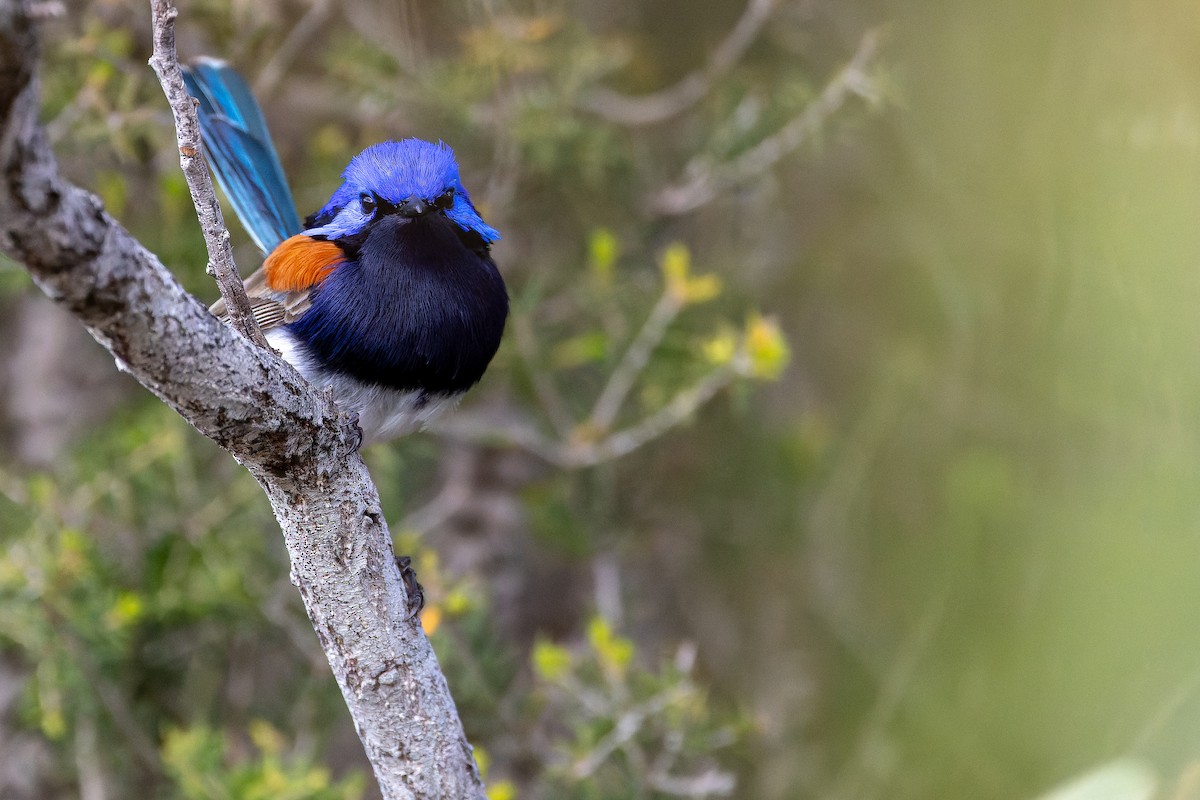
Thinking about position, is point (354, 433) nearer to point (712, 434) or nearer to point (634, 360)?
point (634, 360)

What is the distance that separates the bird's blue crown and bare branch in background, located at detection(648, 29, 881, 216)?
1.27 m

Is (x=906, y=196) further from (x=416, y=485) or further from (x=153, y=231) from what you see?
(x=153, y=231)

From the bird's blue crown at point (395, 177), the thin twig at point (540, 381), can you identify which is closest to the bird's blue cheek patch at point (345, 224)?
the bird's blue crown at point (395, 177)

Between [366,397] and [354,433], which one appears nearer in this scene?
[354,433]

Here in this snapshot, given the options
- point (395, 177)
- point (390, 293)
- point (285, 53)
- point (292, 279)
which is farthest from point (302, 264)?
point (285, 53)

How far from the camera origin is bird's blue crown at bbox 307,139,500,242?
99.9 inches

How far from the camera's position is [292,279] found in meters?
2.38

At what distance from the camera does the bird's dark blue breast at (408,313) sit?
230cm

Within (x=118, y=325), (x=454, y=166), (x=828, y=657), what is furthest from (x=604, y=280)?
(x=118, y=325)

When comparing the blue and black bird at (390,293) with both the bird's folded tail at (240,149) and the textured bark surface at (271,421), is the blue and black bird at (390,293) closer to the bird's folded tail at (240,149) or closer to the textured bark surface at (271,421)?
the bird's folded tail at (240,149)

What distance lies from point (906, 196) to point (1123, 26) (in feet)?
4.16

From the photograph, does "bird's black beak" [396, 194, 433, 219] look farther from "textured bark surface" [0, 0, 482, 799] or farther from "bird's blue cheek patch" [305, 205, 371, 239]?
"textured bark surface" [0, 0, 482, 799]

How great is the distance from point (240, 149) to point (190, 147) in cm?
166

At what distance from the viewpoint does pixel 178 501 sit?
3312 millimetres
